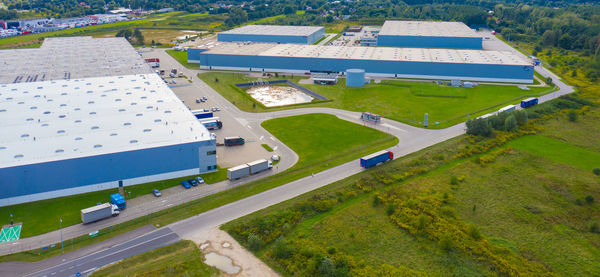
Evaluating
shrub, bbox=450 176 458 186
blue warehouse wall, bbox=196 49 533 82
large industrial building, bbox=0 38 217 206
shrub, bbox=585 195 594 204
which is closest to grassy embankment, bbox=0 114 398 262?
large industrial building, bbox=0 38 217 206

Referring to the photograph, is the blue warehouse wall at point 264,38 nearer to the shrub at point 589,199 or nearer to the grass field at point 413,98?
the grass field at point 413,98

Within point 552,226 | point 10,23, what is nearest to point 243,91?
point 552,226

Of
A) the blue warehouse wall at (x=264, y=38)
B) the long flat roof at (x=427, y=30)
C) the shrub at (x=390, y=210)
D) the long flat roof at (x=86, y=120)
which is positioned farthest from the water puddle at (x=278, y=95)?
the long flat roof at (x=427, y=30)

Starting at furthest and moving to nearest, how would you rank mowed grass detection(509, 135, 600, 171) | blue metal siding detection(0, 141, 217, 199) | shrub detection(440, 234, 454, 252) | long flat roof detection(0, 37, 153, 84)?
long flat roof detection(0, 37, 153, 84), mowed grass detection(509, 135, 600, 171), blue metal siding detection(0, 141, 217, 199), shrub detection(440, 234, 454, 252)

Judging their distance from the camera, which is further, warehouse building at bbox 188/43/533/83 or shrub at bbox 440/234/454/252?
warehouse building at bbox 188/43/533/83

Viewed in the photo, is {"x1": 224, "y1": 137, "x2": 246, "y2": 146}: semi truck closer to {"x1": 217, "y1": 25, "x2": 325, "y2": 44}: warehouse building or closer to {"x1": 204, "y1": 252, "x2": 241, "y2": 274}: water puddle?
{"x1": 204, "y1": 252, "x2": 241, "y2": 274}: water puddle

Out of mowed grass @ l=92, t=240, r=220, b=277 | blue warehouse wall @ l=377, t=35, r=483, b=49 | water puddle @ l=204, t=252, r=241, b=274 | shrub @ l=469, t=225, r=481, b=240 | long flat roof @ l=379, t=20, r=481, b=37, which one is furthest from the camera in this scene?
long flat roof @ l=379, t=20, r=481, b=37
